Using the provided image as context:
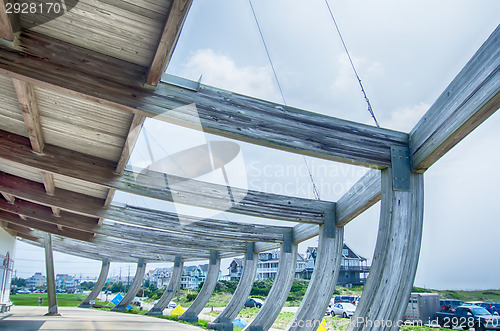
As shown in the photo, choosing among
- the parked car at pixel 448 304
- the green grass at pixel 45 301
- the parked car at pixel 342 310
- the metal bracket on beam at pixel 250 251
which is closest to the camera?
the metal bracket on beam at pixel 250 251

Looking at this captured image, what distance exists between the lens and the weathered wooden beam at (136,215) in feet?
23.1

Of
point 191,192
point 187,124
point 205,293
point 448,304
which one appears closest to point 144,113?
point 187,124

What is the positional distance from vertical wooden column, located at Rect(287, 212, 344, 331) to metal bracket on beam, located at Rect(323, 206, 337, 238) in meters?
0.06

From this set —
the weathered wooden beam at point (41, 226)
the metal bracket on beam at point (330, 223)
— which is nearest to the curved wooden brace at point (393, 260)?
the metal bracket on beam at point (330, 223)

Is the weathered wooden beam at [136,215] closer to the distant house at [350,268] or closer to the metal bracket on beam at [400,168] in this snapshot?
the metal bracket on beam at [400,168]

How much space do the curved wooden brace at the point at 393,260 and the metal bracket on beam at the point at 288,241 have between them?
4.10 m

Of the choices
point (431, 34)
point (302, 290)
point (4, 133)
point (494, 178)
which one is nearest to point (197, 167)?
point (4, 133)

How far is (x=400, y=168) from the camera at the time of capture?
11.6 feet

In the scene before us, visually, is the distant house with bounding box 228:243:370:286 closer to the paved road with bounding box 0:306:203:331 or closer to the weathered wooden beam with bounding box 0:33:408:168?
the paved road with bounding box 0:306:203:331

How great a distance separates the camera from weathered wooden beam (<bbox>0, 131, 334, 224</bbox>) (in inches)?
210

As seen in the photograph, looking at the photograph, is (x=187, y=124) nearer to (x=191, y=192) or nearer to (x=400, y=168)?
(x=400, y=168)

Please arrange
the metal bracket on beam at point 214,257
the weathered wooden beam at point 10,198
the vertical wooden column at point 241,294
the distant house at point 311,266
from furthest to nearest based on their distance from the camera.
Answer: the distant house at point 311,266
the metal bracket on beam at point 214,257
the vertical wooden column at point 241,294
the weathered wooden beam at point 10,198

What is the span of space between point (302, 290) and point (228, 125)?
2099 cm

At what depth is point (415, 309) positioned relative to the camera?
11.8 meters
